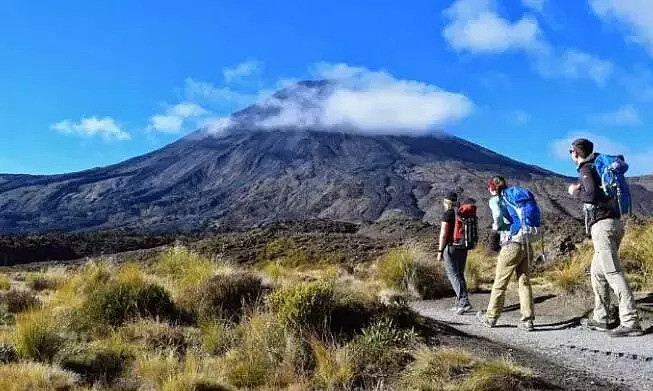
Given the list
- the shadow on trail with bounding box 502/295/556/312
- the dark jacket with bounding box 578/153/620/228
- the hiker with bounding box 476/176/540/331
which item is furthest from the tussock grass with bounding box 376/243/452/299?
the dark jacket with bounding box 578/153/620/228

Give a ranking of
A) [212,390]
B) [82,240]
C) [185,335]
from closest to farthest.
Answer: [212,390]
[185,335]
[82,240]

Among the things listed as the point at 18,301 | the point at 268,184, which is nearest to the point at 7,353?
the point at 18,301

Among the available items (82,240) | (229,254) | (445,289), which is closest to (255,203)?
(82,240)

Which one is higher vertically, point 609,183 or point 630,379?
point 609,183

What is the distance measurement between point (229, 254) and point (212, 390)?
92.6 ft

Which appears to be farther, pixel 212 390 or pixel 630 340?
pixel 630 340

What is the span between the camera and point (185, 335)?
7.04m

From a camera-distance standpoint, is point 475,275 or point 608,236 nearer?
point 608,236

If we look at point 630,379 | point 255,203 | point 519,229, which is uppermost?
point 255,203

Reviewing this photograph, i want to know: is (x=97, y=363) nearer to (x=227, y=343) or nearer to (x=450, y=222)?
(x=227, y=343)

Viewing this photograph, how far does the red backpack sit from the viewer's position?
29.5 feet

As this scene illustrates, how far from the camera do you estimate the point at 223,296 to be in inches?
321

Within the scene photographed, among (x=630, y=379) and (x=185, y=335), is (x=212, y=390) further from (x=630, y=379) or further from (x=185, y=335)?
(x=630, y=379)

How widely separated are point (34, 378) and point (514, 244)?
517 centimetres
